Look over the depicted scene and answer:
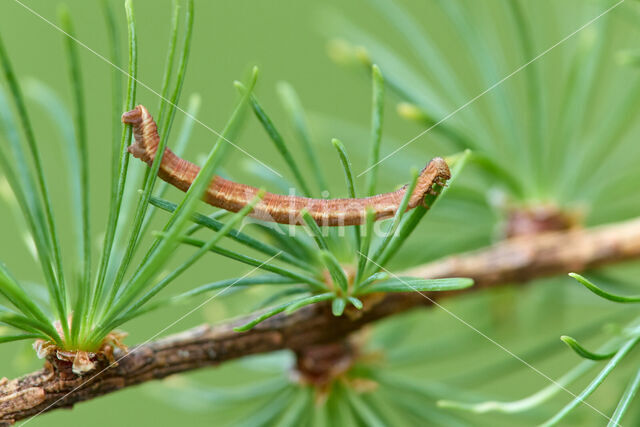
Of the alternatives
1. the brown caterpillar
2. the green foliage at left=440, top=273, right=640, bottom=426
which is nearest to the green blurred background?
the brown caterpillar

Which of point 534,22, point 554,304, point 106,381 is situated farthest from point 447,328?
point 106,381

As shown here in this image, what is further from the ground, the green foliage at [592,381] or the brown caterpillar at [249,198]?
the brown caterpillar at [249,198]

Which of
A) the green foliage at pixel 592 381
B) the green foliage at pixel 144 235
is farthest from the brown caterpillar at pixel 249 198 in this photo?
the green foliage at pixel 592 381

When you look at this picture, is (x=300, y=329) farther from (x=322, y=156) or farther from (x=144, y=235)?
(x=322, y=156)

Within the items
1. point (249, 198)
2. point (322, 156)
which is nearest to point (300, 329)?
point (249, 198)

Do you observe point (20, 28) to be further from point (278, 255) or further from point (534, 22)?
point (278, 255)

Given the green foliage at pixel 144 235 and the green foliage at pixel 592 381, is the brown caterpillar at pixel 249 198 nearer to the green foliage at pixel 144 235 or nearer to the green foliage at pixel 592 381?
the green foliage at pixel 144 235

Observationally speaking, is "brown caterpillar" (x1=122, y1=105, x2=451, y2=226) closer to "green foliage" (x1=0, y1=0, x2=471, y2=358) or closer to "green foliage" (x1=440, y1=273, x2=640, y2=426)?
"green foliage" (x1=0, y1=0, x2=471, y2=358)
